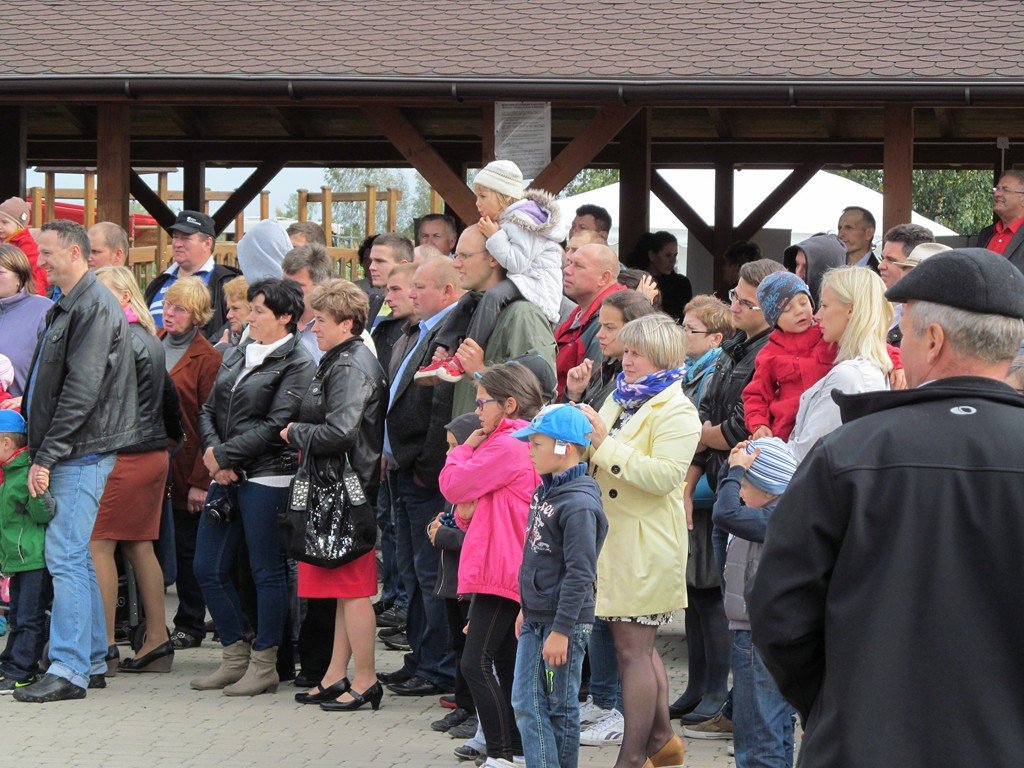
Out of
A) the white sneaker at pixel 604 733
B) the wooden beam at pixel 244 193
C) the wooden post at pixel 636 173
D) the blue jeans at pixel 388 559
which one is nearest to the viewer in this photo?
the white sneaker at pixel 604 733

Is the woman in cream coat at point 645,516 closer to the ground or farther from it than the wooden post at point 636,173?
closer to the ground

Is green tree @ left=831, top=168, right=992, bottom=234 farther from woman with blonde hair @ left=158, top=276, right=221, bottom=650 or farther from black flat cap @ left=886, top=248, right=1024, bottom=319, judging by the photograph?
black flat cap @ left=886, top=248, right=1024, bottom=319

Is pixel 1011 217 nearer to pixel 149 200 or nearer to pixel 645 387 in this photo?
pixel 645 387

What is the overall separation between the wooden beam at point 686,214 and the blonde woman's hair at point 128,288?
8.59 metres

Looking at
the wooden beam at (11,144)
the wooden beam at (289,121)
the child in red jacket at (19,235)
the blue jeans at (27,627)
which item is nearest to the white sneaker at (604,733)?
the blue jeans at (27,627)

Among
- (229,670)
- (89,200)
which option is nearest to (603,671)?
(229,670)

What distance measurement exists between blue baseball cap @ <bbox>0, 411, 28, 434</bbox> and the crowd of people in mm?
19

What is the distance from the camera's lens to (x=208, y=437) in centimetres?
720

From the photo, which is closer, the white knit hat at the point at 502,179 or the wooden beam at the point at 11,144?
the white knit hat at the point at 502,179

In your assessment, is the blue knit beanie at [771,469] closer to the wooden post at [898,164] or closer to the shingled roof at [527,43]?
the shingled roof at [527,43]

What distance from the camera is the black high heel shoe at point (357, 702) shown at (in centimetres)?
673

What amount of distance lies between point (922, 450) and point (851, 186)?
16685mm

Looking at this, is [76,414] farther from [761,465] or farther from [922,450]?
[922,450]

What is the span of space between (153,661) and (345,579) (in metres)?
1.49
